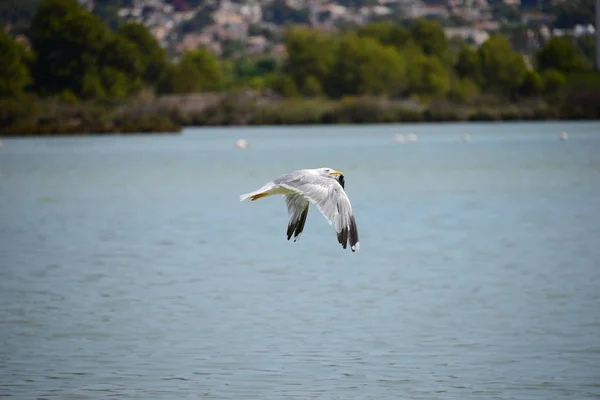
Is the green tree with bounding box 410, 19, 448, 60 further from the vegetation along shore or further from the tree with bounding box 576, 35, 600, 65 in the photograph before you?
the tree with bounding box 576, 35, 600, 65

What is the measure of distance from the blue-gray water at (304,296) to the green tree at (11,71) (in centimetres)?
6754

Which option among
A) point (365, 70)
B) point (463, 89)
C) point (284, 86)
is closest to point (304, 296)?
point (463, 89)

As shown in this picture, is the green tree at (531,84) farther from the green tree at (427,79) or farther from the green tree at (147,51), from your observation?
the green tree at (147,51)

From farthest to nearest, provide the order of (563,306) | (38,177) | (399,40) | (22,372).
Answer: (399,40) → (38,177) → (563,306) → (22,372)

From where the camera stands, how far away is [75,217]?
2984 cm

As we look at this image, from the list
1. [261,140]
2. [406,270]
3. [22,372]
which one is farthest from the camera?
[261,140]

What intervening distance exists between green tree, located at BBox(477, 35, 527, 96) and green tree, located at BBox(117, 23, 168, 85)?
31.9 metres

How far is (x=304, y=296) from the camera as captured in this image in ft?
57.0

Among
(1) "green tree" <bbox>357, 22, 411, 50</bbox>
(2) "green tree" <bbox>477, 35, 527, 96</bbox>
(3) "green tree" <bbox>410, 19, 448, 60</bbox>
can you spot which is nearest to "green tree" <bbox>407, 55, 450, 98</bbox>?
(2) "green tree" <bbox>477, 35, 527, 96</bbox>

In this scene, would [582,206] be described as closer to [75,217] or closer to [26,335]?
[75,217]

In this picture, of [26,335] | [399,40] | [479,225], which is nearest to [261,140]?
[479,225]

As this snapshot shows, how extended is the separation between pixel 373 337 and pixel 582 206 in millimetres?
15019

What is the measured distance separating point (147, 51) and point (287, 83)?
68.2 ft

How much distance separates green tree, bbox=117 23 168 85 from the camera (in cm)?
13188
